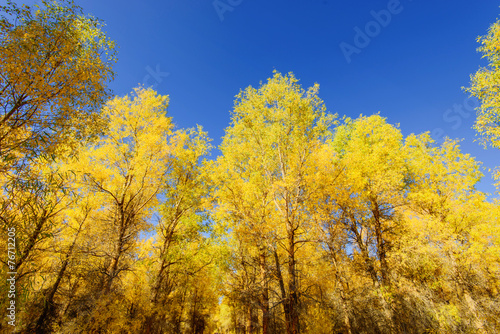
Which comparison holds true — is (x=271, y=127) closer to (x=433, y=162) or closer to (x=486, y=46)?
(x=486, y=46)

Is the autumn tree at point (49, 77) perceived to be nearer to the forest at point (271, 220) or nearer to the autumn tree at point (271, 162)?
the forest at point (271, 220)

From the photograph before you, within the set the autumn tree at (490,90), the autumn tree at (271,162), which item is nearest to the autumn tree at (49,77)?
the autumn tree at (271,162)

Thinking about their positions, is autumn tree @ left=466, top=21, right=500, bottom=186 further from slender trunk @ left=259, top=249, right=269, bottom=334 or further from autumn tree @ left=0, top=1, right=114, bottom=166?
autumn tree @ left=0, top=1, right=114, bottom=166

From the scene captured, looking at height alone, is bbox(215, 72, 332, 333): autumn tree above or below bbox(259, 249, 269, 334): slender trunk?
above

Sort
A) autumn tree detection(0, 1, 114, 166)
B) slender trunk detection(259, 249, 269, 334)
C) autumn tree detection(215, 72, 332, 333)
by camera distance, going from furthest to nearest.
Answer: autumn tree detection(215, 72, 332, 333) → slender trunk detection(259, 249, 269, 334) → autumn tree detection(0, 1, 114, 166)

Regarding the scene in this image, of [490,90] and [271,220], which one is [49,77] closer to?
[271,220]

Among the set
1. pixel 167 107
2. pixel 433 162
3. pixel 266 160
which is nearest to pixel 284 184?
pixel 266 160

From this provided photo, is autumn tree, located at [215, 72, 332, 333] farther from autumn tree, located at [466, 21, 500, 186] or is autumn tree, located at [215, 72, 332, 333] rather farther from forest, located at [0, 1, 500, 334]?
autumn tree, located at [466, 21, 500, 186]

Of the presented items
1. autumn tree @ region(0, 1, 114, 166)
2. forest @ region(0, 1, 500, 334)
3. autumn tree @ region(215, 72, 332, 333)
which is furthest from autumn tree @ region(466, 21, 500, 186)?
autumn tree @ region(0, 1, 114, 166)

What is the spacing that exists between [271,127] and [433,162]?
38.5ft

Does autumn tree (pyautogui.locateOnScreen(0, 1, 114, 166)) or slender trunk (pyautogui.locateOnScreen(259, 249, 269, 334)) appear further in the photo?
slender trunk (pyautogui.locateOnScreen(259, 249, 269, 334))

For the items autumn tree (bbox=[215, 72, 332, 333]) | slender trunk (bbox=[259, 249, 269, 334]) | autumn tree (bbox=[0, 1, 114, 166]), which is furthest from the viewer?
autumn tree (bbox=[215, 72, 332, 333])

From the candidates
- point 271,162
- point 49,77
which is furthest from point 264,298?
point 49,77

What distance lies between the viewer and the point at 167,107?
10.9 metres
